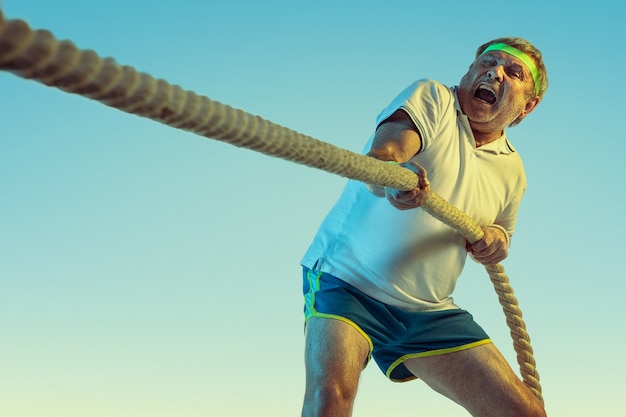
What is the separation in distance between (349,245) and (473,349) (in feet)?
1.61

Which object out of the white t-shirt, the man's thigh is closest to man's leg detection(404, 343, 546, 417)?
the white t-shirt

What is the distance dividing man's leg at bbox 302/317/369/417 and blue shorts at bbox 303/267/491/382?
4 cm

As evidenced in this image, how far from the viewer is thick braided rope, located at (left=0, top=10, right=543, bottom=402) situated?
3.13 feet

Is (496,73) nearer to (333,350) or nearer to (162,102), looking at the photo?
(333,350)

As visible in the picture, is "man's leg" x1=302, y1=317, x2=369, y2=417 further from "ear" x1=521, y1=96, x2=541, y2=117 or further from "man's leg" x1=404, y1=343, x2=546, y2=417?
"ear" x1=521, y1=96, x2=541, y2=117

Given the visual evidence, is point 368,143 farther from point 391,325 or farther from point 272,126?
point 272,126

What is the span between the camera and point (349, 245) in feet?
7.45

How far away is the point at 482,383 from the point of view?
229 cm

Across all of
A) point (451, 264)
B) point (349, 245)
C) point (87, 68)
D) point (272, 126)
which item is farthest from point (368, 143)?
point (87, 68)

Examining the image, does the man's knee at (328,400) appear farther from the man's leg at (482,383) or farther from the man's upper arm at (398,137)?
the man's upper arm at (398,137)

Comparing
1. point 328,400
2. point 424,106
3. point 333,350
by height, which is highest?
point 424,106

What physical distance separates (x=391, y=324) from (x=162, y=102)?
130 cm

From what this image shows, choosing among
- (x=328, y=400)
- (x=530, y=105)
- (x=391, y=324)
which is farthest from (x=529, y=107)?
(x=328, y=400)

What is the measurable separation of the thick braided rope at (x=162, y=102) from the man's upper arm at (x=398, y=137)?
154 millimetres
